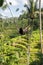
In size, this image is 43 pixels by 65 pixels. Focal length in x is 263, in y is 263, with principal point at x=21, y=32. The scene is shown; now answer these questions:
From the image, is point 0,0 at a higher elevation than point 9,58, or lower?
higher

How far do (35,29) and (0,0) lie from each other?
674 centimetres

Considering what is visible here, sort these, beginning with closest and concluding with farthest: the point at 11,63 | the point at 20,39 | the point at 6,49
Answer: the point at 11,63 → the point at 6,49 → the point at 20,39

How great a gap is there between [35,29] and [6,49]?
3492mm

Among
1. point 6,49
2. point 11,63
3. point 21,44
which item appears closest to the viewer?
point 11,63

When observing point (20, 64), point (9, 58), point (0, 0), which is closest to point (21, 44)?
point (20, 64)

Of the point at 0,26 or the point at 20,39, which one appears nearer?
the point at 0,26

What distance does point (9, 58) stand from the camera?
503 centimetres

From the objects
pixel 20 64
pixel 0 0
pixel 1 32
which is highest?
pixel 0 0

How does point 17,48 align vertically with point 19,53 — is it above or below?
above

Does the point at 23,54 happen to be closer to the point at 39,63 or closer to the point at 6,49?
the point at 6,49

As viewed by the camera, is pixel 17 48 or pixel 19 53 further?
pixel 19 53

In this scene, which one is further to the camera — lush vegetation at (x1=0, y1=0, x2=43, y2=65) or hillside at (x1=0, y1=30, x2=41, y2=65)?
hillside at (x1=0, y1=30, x2=41, y2=65)

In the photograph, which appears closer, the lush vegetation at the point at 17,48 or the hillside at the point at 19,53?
the lush vegetation at the point at 17,48

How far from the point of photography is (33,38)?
812cm
